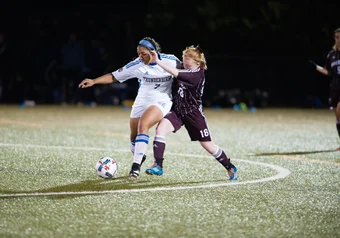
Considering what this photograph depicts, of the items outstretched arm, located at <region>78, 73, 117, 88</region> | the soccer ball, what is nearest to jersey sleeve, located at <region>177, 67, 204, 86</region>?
outstretched arm, located at <region>78, 73, 117, 88</region>

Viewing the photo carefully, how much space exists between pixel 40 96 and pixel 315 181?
1735 centimetres

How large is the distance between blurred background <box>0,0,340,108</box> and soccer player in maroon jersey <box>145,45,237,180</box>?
47.2ft

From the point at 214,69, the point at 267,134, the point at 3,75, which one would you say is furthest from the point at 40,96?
the point at 267,134

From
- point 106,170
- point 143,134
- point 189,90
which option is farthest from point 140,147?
point 189,90

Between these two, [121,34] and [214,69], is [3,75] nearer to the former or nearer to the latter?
[121,34]

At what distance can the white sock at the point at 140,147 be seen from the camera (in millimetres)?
8562

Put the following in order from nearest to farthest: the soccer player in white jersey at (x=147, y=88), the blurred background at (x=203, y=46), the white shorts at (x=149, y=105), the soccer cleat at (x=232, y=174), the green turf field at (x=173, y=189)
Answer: the green turf field at (x=173, y=189)
the soccer cleat at (x=232, y=174)
the soccer player in white jersey at (x=147, y=88)
the white shorts at (x=149, y=105)
the blurred background at (x=203, y=46)

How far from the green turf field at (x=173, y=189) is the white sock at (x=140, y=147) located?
24 cm

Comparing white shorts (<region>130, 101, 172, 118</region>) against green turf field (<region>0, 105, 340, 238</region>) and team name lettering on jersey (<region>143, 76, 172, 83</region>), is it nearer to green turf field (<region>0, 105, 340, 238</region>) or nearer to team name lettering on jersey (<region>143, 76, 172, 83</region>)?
team name lettering on jersey (<region>143, 76, 172, 83</region>)

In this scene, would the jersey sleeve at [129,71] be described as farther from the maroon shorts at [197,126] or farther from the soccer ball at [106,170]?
the soccer ball at [106,170]

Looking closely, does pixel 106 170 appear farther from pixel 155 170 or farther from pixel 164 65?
pixel 164 65

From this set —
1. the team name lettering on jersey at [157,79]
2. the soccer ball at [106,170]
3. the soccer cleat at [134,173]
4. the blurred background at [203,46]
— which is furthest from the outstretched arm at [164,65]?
the blurred background at [203,46]

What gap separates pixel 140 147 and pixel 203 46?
706 inches

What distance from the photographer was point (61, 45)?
2458 cm
